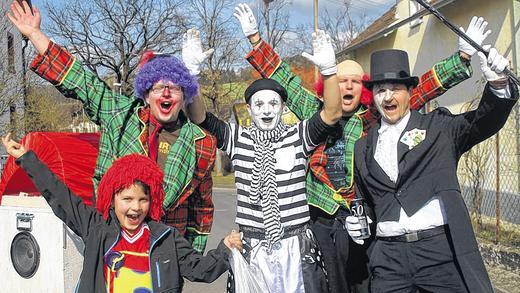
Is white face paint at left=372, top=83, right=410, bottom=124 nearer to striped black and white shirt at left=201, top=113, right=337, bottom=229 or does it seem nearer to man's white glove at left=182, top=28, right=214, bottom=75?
striped black and white shirt at left=201, top=113, right=337, bottom=229

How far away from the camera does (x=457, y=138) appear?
313 centimetres

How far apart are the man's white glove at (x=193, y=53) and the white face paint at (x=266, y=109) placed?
43 cm

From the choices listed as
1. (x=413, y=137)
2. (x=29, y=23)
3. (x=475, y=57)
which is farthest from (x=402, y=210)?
(x=475, y=57)

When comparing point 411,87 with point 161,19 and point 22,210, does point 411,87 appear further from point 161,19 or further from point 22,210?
point 161,19

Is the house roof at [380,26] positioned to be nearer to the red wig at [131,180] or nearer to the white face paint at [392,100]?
the white face paint at [392,100]

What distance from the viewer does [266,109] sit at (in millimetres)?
3354

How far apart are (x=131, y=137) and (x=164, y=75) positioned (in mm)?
394

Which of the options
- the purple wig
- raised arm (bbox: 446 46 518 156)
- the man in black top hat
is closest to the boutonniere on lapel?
the man in black top hat

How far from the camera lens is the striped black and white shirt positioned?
326 cm

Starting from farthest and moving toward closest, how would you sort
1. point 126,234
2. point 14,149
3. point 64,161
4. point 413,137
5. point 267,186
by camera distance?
point 64,161, point 267,186, point 413,137, point 126,234, point 14,149

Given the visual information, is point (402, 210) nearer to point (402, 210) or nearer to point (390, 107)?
point (402, 210)

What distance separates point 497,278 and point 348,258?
118 inches

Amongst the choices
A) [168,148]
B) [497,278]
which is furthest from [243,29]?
[497,278]

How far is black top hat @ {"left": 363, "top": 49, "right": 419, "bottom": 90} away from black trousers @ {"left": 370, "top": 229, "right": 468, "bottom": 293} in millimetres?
872
